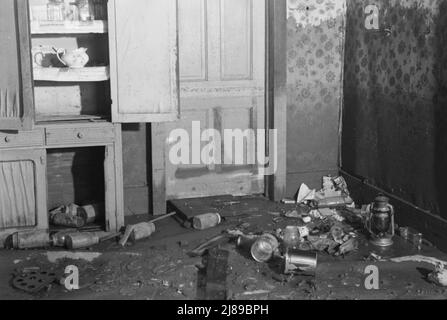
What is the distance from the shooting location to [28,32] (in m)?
5.49

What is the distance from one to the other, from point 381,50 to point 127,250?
2829mm

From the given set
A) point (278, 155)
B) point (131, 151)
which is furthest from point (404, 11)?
point (131, 151)

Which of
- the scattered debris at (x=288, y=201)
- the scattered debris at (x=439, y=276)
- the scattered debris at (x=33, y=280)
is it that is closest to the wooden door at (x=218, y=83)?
the scattered debris at (x=288, y=201)

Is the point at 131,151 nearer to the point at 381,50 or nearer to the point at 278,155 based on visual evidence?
the point at 278,155

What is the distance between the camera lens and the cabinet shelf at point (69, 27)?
589cm

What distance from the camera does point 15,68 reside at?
18.1 feet

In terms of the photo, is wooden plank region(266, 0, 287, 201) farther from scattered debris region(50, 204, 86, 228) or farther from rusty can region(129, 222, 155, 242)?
scattered debris region(50, 204, 86, 228)

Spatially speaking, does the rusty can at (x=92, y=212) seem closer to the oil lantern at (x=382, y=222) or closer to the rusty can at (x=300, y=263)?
the rusty can at (x=300, y=263)

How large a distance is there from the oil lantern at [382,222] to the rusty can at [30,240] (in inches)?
104

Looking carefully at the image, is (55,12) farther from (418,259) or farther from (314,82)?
(418,259)

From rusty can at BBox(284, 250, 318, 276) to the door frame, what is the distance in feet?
6.46

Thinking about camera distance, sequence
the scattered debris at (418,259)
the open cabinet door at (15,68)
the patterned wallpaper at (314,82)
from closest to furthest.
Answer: the scattered debris at (418,259), the open cabinet door at (15,68), the patterned wallpaper at (314,82)

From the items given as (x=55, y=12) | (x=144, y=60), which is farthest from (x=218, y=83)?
(x=55, y=12)
